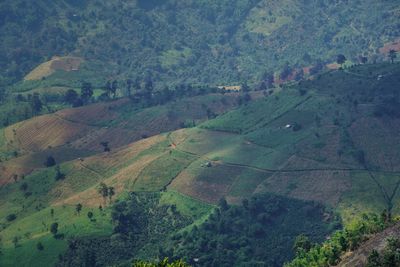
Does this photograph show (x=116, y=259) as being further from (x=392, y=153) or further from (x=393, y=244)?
(x=393, y=244)

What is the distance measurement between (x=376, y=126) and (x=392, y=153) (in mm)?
14431

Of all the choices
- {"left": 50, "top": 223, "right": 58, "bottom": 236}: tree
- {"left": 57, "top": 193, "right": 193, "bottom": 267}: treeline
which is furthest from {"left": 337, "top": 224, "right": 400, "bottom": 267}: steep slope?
{"left": 50, "top": 223, "right": 58, "bottom": 236}: tree

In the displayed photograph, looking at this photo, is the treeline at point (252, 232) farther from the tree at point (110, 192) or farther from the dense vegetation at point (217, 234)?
the tree at point (110, 192)

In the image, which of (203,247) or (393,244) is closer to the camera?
(393,244)

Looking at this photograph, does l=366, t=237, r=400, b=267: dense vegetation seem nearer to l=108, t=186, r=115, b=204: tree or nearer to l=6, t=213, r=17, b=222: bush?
l=108, t=186, r=115, b=204: tree

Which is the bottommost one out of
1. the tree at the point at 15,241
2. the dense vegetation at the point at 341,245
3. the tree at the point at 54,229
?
the tree at the point at 15,241

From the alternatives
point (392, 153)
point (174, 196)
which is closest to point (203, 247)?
point (174, 196)

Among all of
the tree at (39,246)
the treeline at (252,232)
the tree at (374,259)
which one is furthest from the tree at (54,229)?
the tree at (374,259)

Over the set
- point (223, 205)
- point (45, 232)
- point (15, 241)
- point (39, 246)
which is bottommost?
point (15, 241)

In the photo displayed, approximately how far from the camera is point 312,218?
170 m

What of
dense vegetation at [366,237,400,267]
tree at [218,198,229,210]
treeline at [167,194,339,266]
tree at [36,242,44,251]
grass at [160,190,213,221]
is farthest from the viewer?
grass at [160,190,213,221]

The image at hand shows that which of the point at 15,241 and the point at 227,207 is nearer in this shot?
the point at 15,241

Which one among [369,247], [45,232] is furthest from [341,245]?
[45,232]

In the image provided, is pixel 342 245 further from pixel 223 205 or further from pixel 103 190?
pixel 103 190
